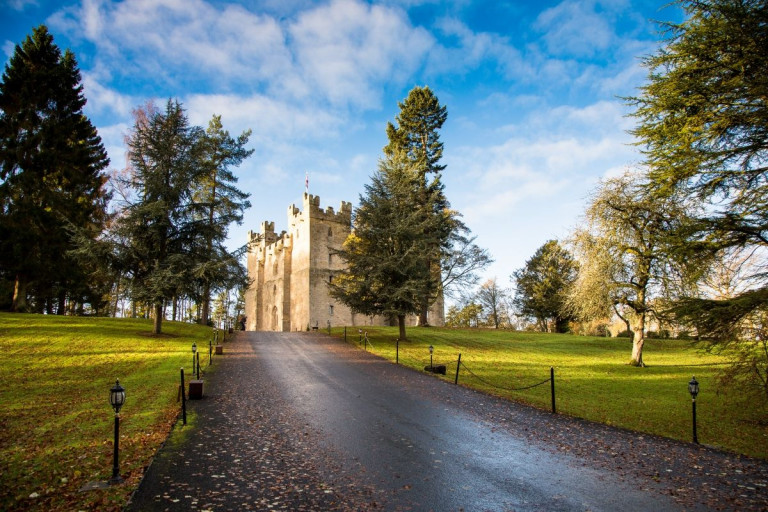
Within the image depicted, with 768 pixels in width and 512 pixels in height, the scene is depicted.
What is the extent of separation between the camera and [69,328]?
2178cm

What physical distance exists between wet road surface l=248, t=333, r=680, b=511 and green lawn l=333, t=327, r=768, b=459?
2927 mm

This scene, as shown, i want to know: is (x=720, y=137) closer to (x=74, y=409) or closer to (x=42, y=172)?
(x=74, y=409)

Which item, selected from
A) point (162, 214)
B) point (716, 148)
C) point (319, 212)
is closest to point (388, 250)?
point (162, 214)

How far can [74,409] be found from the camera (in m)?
9.79

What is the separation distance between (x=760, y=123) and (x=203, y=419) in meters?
13.5

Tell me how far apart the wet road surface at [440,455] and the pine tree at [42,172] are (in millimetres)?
19963

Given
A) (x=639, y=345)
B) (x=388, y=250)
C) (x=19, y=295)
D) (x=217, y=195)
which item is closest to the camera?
(x=639, y=345)

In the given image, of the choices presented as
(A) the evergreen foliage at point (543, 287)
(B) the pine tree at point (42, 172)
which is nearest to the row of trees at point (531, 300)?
(A) the evergreen foliage at point (543, 287)

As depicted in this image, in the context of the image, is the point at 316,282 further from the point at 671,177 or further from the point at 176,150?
the point at 671,177

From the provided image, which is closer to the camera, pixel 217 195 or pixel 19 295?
pixel 19 295

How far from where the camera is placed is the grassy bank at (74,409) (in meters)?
5.79

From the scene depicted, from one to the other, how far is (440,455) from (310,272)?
120 ft

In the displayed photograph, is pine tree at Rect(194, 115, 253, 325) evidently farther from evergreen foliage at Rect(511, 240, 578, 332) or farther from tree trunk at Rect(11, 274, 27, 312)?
evergreen foliage at Rect(511, 240, 578, 332)

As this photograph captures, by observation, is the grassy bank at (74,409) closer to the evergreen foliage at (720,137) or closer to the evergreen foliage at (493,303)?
the evergreen foliage at (720,137)
